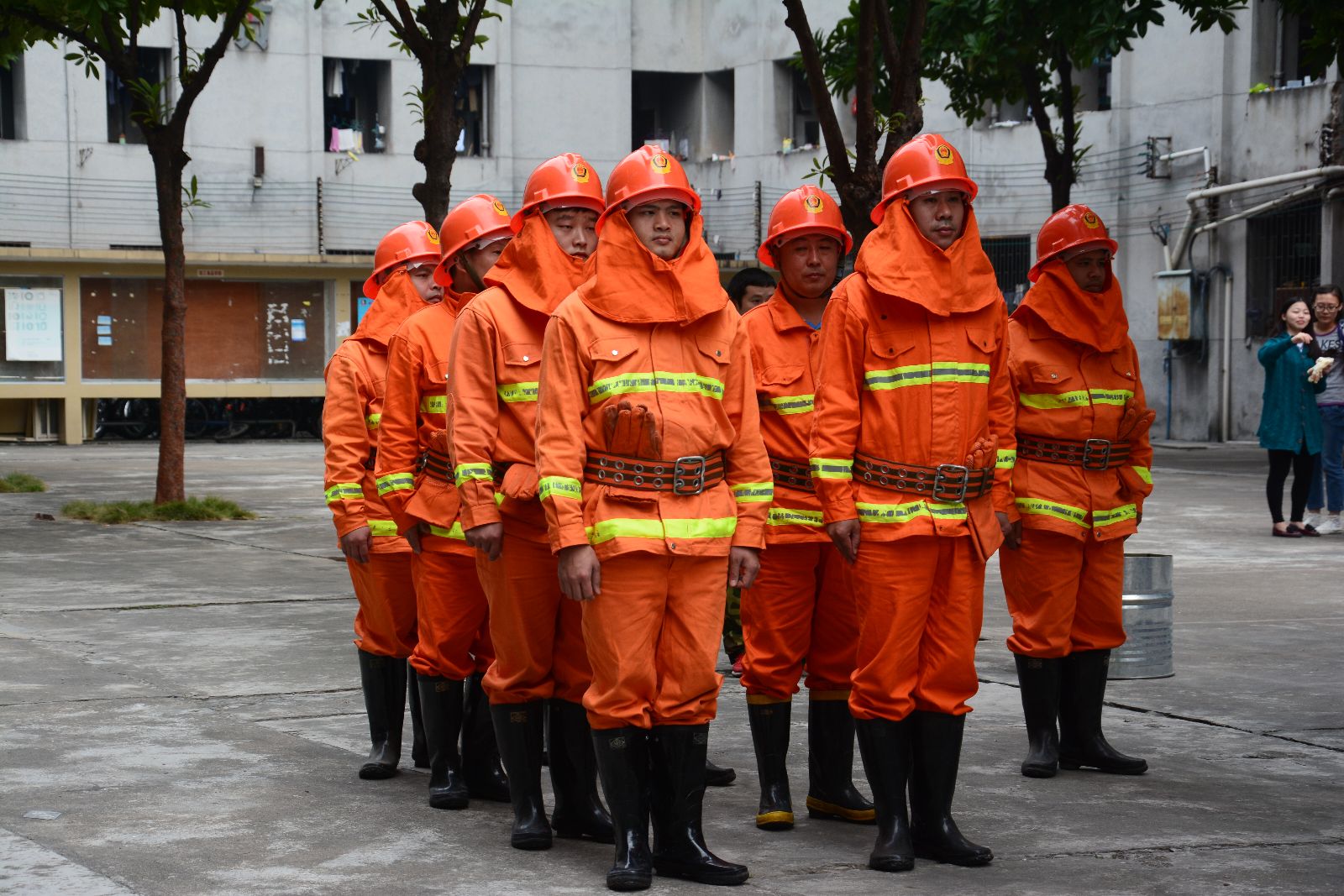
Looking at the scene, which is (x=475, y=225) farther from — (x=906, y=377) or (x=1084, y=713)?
(x=1084, y=713)

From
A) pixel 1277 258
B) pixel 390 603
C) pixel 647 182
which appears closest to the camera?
pixel 647 182

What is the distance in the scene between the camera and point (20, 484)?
790 inches

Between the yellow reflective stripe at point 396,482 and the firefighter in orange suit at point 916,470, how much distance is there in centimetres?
157

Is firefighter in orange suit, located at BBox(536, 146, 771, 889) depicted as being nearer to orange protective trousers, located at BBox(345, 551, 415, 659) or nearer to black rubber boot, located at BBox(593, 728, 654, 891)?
black rubber boot, located at BBox(593, 728, 654, 891)

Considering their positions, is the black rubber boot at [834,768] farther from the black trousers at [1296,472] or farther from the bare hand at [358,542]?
the black trousers at [1296,472]

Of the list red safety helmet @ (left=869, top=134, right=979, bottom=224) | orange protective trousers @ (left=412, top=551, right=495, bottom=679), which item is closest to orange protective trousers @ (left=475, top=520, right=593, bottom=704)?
orange protective trousers @ (left=412, top=551, right=495, bottom=679)

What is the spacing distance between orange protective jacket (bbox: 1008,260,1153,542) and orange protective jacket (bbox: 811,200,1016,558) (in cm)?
95

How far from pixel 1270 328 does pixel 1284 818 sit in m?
20.6

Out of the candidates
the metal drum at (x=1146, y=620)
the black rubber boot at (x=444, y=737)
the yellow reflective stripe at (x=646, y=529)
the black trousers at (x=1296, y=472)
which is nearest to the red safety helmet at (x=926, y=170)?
the yellow reflective stripe at (x=646, y=529)

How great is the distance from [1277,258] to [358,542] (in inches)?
862

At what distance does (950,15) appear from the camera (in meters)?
17.4

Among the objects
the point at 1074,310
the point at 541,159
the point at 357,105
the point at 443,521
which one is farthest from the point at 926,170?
the point at 541,159

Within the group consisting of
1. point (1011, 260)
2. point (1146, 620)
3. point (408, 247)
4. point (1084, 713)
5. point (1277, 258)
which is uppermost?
point (1011, 260)

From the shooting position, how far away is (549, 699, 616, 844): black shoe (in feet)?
18.7
